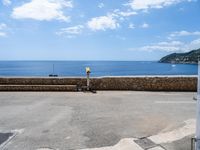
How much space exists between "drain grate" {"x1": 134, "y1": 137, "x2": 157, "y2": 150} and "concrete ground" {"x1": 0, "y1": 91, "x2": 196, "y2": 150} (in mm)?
127

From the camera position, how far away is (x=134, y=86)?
12.9m

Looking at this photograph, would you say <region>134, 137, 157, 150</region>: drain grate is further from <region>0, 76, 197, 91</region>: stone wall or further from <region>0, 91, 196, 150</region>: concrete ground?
<region>0, 76, 197, 91</region>: stone wall

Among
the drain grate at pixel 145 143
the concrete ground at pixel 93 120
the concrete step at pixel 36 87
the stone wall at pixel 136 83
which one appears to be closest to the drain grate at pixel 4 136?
the concrete ground at pixel 93 120

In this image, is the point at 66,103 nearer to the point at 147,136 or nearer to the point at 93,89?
the point at 93,89

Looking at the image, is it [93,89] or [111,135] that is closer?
[111,135]

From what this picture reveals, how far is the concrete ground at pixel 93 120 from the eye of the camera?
5520mm

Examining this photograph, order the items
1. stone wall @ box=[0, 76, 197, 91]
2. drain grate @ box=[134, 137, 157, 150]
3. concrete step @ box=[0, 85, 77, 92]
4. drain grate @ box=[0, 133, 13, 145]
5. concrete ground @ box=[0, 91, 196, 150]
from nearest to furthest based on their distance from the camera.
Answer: drain grate @ box=[134, 137, 157, 150], concrete ground @ box=[0, 91, 196, 150], drain grate @ box=[0, 133, 13, 145], concrete step @ box=[0, 85, 77, 92], stone wall @ box=[0, 76, 197, 91]

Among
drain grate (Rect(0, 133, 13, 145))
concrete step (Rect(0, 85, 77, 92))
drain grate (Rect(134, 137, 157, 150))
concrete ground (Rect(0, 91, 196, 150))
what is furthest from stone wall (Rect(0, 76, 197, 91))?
drain grate (Rect(134, 137, 157, 150))

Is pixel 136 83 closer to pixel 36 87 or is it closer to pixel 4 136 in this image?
pixel 36 87

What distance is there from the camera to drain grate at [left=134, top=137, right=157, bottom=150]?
204 inches

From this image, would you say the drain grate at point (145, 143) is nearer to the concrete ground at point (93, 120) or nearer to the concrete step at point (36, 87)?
the concrete ground at point (93, 120)

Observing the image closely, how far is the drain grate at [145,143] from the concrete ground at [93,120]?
0.42 ft

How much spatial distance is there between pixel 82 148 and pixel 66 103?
4.57 meters

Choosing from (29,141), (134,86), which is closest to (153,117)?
(29,141)
